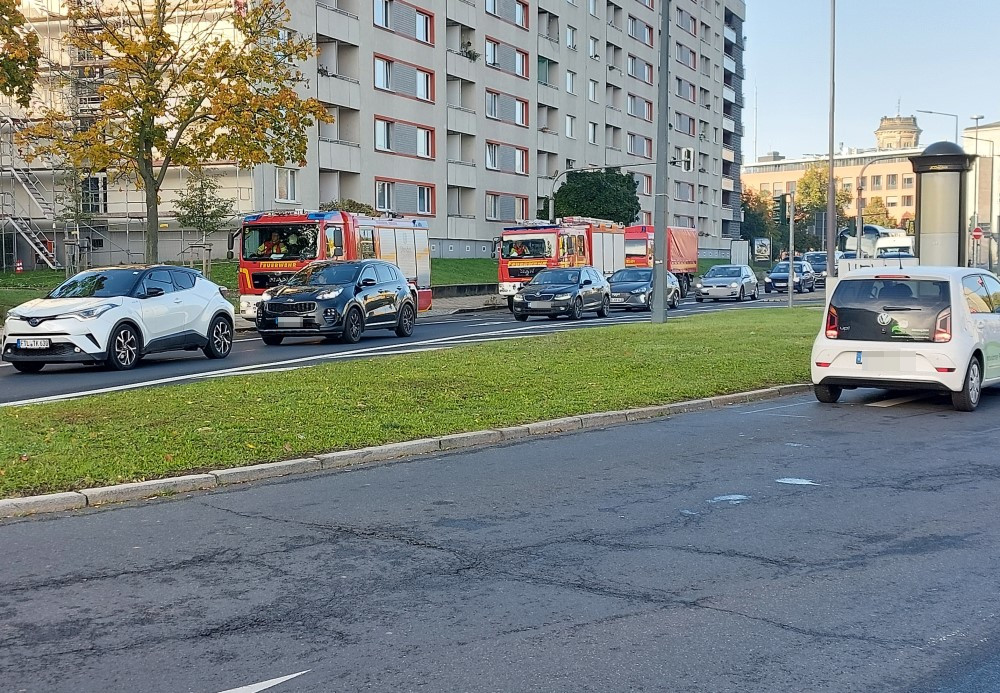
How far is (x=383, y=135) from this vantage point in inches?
2105

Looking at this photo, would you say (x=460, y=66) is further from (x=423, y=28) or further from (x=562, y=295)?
(x=562, y=295)

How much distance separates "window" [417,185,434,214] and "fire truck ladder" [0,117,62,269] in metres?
16.7

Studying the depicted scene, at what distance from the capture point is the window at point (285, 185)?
47281mm

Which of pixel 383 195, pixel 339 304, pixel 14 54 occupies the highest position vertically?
pixel 14 54

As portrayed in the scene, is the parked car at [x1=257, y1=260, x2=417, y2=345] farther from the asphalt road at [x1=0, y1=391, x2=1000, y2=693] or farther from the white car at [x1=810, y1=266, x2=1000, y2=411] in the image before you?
the asphalt road at [x1=0, y1=391, x2=1000, y2=693]

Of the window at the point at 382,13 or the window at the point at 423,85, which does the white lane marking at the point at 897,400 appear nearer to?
the window at the point at 382,13

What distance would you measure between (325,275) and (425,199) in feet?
109

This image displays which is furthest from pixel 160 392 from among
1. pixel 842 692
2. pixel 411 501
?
pixel 842 692

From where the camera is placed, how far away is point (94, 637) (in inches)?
205

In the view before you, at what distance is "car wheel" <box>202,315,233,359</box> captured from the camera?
769 inches

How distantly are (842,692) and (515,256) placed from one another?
36862 mm

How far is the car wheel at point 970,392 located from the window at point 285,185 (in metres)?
36.9

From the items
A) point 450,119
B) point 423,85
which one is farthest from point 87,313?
point 450,119

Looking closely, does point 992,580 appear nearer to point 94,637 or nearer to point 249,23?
point 94,637
